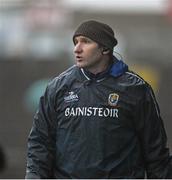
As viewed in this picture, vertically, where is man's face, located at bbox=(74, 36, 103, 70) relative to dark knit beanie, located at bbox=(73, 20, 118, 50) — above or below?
below

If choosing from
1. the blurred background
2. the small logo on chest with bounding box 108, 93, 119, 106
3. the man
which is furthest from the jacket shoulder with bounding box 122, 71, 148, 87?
the blurred background

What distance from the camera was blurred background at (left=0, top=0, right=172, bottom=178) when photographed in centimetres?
1623

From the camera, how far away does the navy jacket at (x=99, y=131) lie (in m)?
5.02

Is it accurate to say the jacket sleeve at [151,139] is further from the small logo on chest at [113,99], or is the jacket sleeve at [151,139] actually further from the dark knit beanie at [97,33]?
the dark knit beanie at [97,33]

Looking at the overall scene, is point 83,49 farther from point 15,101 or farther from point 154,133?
point 15,101

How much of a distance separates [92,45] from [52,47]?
1487cm

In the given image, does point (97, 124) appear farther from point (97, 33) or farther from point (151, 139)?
point (97, 33)

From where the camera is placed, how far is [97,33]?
17.0 ft

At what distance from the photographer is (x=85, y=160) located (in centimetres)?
502

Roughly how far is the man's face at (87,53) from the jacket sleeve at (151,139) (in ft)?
1.22

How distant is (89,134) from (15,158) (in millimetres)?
9735

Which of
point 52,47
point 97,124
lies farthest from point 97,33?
point 52,47

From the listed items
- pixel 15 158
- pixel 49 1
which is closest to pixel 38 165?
pixel 15 158

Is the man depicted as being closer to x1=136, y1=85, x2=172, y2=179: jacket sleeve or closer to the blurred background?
x1=136, y1=85, x2=172, y2=179: jacket sleeve
